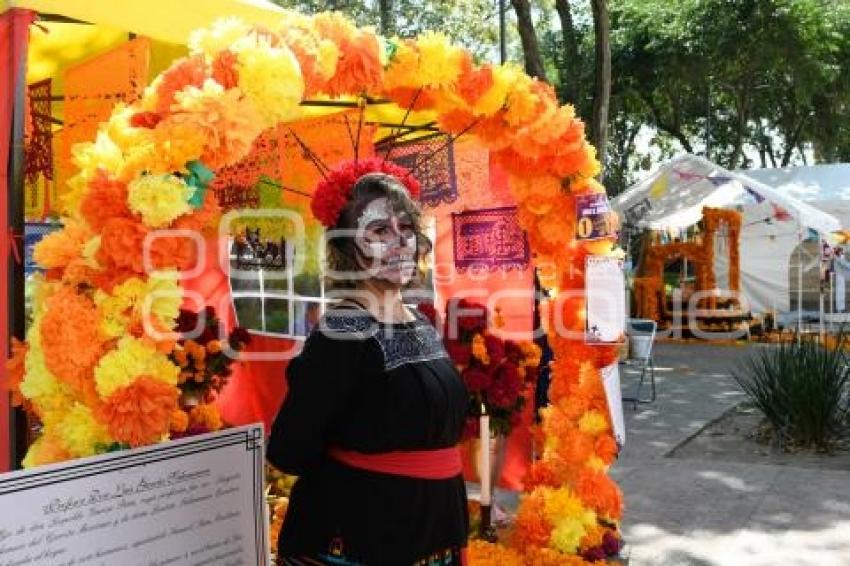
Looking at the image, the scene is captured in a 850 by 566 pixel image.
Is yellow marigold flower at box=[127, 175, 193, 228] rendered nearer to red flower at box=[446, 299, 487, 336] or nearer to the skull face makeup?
the skull face makeup

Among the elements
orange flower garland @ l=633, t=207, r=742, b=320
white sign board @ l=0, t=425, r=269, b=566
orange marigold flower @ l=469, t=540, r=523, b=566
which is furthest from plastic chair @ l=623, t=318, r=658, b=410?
orange flower garland @ l=633, t=207, r=742, b=320

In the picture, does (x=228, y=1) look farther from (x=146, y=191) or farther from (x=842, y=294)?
(x=842, y=294)

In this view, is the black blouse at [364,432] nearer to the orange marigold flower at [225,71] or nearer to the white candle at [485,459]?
the orange marigold flower at [225,71]

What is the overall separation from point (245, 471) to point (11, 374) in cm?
90

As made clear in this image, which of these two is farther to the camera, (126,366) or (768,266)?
(768,266)

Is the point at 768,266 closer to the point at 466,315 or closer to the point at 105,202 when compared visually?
the point at 466,315

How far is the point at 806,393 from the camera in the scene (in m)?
7.63

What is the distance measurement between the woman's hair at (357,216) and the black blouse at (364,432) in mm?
179

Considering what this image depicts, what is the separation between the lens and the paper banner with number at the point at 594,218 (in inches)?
177

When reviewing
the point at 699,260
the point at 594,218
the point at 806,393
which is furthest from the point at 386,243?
the point at 699,260

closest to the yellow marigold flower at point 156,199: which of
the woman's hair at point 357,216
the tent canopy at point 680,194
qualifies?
the woman's hair at point 357,216

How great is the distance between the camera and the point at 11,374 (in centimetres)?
310

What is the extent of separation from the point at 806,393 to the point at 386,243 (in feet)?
20.0

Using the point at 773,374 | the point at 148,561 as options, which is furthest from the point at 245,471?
the point at 773,374
